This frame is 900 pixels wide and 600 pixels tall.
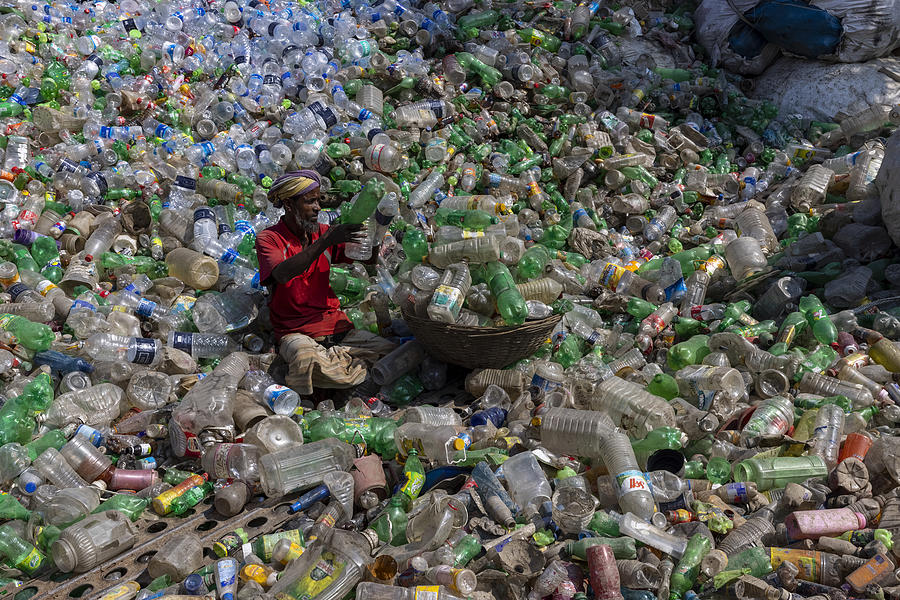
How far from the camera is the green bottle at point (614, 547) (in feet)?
9.12

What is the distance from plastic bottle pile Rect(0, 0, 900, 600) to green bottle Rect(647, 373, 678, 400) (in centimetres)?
11

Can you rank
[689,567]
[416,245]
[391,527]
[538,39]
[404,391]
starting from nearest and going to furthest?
1. [689,567]
2. [391,527]
3. [404,391]
4. [416,245]
5. [538,39]

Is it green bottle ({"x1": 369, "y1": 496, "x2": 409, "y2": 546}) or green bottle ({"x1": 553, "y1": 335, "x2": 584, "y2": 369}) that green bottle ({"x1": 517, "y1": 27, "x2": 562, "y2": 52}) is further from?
green bottle ({"x1": 369, "y1": 496, "x2": 409, "y2": 546})

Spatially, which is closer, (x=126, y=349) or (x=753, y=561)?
(x=753, y=561)

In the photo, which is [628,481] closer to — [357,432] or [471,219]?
[357,432]

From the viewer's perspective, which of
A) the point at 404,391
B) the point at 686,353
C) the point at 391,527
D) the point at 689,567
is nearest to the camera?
the point at 689,567

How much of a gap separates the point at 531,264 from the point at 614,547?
209 cm

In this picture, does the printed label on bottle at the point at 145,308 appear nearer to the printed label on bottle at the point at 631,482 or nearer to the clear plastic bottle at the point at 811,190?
the printed label on bottle at the point at 631,482

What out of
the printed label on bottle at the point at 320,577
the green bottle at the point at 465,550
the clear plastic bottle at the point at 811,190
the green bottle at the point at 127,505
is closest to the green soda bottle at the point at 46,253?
the green bottle at the point at 127,505

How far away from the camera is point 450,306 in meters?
4.21

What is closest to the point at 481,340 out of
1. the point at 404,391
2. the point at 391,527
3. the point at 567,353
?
the point at 404,391

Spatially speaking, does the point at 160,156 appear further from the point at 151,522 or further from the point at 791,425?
the point at 791,425

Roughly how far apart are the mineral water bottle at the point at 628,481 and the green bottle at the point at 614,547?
0.55 ft

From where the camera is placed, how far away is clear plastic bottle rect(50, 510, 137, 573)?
3016 millimetres
